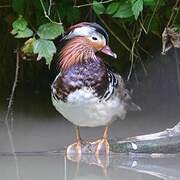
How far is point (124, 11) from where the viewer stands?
6.90 feet

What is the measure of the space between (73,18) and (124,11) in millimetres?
262

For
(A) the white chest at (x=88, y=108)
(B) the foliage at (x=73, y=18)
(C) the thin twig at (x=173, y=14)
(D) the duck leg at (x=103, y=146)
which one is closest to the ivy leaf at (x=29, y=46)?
(B) the foliage at (x=73, y=18)

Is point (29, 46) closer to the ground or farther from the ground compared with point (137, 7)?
closer to the ground

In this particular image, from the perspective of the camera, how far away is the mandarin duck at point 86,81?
1.91 meters

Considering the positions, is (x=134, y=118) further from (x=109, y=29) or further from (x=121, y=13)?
(x=121, y=13)

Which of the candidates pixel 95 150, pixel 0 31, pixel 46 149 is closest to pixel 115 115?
pixel 95 150

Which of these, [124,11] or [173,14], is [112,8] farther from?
[173,14]

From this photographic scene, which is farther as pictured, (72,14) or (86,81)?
(72,14)

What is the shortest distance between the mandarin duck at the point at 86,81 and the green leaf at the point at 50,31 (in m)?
0.03

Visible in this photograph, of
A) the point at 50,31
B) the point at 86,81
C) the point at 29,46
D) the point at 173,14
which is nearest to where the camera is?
the point at 86,81

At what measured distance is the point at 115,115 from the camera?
200cm

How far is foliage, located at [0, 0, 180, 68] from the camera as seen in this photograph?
6.55ft

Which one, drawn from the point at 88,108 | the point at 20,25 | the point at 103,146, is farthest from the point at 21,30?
the point at 103,146

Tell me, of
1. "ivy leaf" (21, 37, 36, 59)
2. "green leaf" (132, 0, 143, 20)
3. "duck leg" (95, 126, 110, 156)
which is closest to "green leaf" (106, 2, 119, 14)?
"green leaf" (132, 0, 143, 20)
